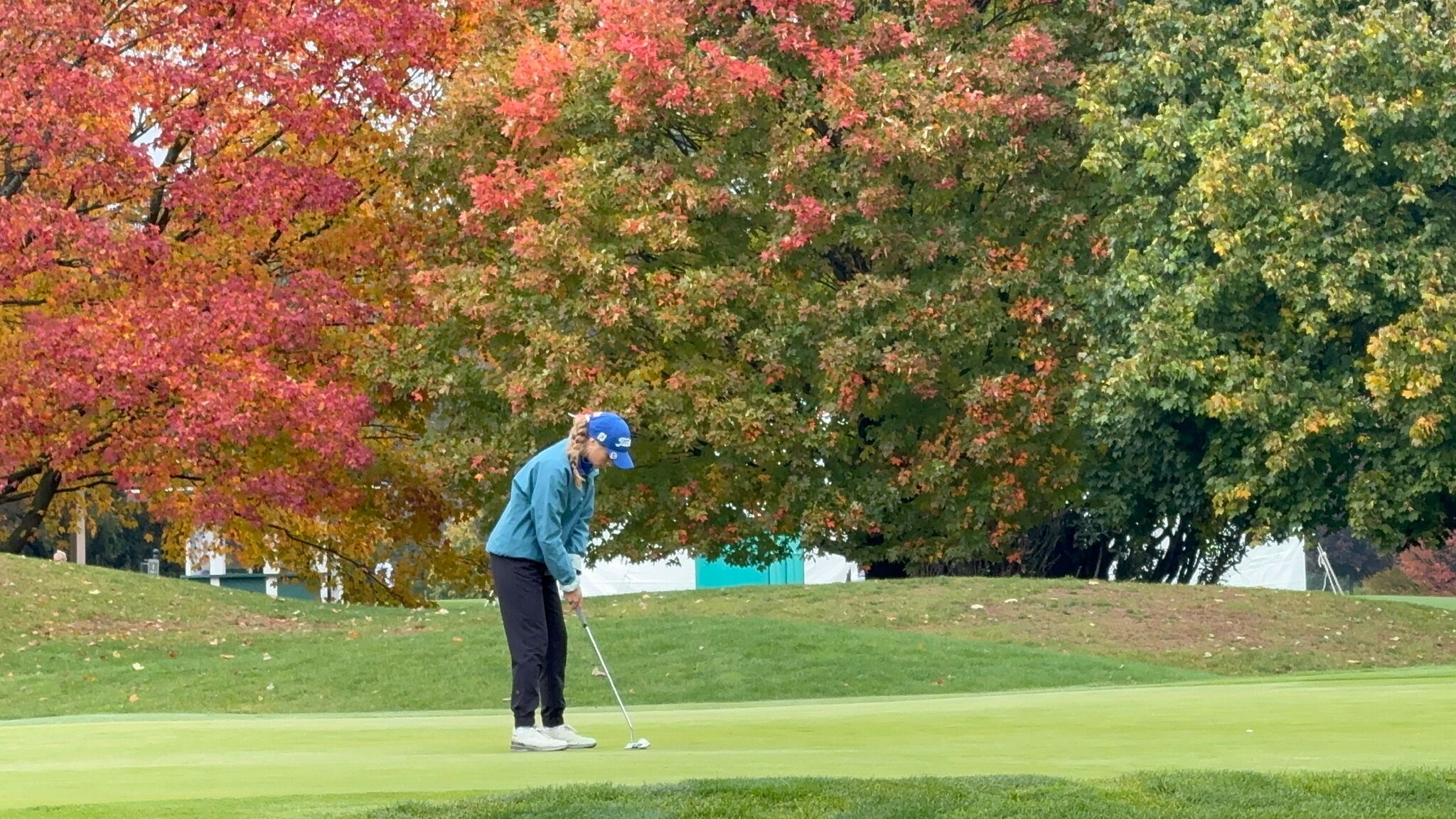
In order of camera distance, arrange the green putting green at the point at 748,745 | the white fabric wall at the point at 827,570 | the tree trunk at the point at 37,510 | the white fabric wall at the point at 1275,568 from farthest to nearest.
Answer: the white fabric wall at the point at 1275,568, the white fabric wall at the point at 827,570, the tree trunk at the point at 37,510, the green putting green at the point at 748,745

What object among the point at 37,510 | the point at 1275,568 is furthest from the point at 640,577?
the point at 37,510

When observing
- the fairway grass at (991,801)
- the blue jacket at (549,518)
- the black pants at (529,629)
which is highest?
the blue jacket at (549,518)

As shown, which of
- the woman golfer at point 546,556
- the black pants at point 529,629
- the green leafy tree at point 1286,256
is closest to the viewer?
the woman golfer at point 546,556

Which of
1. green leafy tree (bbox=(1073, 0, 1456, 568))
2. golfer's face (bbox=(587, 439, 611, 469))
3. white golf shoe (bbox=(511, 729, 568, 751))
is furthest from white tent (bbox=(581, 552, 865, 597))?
golfer's face (bbox=(587, 439, 611, 469))

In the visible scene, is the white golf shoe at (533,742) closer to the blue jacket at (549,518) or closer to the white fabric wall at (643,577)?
the blue jacket at (549,518)

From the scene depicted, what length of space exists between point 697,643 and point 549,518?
1159cm

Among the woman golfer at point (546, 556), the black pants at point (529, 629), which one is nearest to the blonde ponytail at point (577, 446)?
the woman golfer at point (546, 556)

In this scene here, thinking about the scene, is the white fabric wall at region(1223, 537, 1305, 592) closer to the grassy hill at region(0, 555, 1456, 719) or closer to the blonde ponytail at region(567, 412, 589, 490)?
the grassy hill at region(0, 555, 1456, 719)

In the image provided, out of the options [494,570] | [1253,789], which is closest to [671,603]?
[494,570]

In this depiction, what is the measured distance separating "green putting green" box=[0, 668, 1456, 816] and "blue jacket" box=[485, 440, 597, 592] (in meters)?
1.02

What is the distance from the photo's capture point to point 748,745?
10.5 metres

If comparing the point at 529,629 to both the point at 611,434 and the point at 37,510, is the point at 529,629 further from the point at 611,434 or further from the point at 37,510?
the point at 37,510

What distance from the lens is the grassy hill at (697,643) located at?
20.3 meters

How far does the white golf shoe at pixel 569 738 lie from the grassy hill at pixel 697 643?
8884 mm
